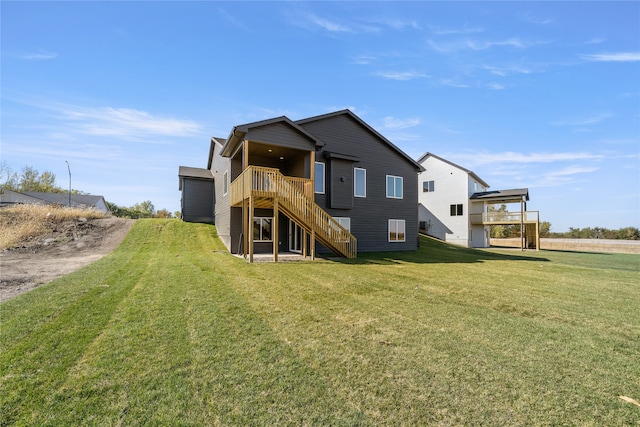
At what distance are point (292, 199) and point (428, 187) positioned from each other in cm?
2208

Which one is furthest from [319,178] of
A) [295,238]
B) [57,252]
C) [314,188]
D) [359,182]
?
[57,252]

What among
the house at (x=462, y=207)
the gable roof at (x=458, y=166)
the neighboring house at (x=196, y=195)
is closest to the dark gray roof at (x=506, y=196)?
the house at (x=462, y=207)

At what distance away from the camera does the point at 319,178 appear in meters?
15.8

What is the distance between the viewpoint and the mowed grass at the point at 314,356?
2430mm

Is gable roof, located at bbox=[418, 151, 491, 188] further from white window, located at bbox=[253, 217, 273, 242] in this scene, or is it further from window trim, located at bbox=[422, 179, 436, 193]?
white window, located at bbox=[253, 217, 273, 242]

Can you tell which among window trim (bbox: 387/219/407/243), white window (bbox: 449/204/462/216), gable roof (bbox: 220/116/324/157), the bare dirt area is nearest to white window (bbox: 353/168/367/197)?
window trim (bbox: 387/219/407/243)

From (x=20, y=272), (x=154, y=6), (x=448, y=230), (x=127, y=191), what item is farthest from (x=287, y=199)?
(x=127, y=191)

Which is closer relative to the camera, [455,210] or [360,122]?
[360,122]

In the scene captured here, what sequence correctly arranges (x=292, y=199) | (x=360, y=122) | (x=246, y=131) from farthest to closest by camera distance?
1. (x=360, y=122)
2. (x=292, y=199)
3. (x=246, y=131)

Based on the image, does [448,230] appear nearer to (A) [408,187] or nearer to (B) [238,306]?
(A) [408,187]

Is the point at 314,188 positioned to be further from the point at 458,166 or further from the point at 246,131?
the point at 458,166

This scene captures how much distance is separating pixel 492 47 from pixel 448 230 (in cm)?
1946

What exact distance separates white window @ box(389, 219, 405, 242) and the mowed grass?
11.5 meters

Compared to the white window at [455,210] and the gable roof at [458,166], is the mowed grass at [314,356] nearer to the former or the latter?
the white window at [455,210]
